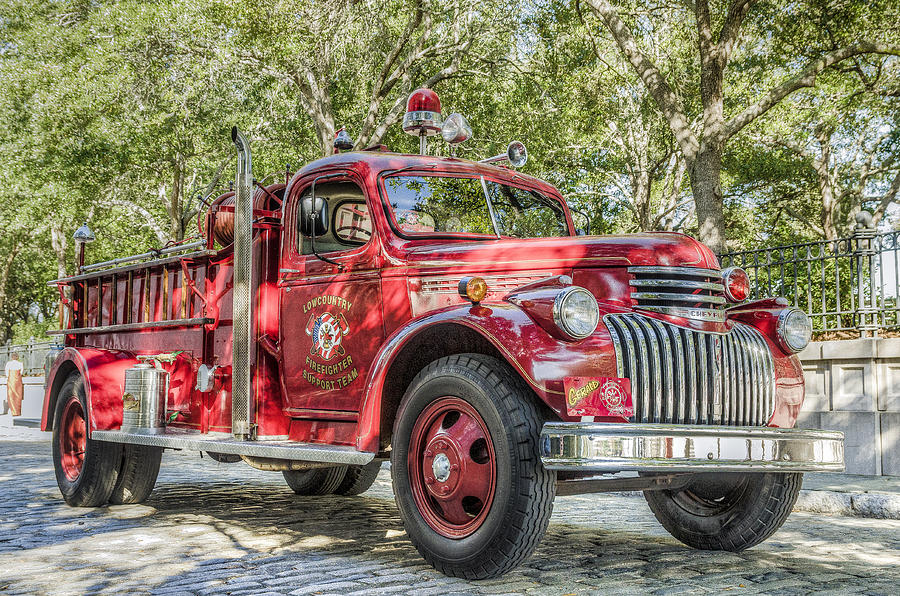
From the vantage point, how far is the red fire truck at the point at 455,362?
4.16 metres

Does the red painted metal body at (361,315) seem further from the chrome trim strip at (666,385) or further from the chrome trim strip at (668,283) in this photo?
the chrome trim strip at (666,385)

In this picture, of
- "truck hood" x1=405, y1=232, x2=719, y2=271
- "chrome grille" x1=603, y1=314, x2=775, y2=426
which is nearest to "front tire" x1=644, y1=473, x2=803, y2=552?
"chrome grille" x1=603, y1=314, x2=775, y2=426

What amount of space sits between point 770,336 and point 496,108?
1610 cm

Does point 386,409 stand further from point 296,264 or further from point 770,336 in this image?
point 770,336

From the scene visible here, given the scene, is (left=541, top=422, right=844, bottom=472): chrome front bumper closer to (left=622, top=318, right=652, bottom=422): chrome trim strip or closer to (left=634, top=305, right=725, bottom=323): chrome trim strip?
(left=622, top=318, right=652, bottom=422): chrome trim strip

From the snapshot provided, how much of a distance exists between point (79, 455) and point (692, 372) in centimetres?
535

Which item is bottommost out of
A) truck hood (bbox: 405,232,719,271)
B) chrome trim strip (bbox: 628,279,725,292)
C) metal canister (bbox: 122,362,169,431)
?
metal canister (bbox: 122,362,169,431)

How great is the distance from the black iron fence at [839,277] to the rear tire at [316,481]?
5379mm

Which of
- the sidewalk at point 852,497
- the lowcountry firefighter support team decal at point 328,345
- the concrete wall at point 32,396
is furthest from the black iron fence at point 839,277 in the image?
the concrete wall at point 32,396

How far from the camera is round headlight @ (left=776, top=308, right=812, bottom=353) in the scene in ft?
16.8

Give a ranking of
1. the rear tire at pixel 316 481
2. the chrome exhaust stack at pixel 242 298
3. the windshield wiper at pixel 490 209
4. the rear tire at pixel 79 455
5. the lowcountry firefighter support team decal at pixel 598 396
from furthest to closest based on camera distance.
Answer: the rear tire at pixel 316 481, the rear tire at pixel 79 455, the chrome exhaust stack at pixel 242 298, the windshield wiper at pixel 490 209, the lowcountry firefighter support team decal at pixel 598 396

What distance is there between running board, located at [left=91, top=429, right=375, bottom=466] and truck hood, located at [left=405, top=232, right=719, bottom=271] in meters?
1.16

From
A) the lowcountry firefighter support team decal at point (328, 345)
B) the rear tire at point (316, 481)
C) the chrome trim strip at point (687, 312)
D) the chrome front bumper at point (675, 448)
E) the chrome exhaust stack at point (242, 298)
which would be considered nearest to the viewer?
the chrome front bumper at point (675, 448)

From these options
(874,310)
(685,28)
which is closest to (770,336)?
(874,310)
